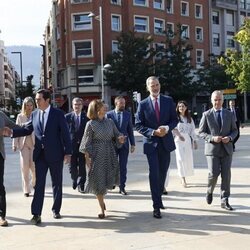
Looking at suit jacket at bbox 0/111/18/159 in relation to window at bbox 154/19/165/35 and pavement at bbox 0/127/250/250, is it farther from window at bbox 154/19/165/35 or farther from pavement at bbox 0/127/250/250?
window at bbox 154/19/165/35

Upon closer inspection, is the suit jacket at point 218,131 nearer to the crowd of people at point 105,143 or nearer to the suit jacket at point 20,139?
the crowd of people at point 105,143

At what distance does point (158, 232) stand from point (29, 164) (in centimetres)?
438

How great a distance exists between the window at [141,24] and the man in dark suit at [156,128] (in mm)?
46116

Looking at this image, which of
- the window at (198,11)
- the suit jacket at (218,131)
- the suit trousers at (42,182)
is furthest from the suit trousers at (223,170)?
the window at (198,11)

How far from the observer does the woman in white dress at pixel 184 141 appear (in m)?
10.8

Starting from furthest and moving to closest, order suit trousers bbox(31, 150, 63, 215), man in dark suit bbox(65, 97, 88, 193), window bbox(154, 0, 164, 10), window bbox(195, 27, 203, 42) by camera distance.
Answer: window bbox(195, 27, 203, 42) < window bbox(154, 0, 164, 10) < man in dark suit bbox(65, 97, 88, 193) < suit trousers bbox(31, 150, 63, 215)

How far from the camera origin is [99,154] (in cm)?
767

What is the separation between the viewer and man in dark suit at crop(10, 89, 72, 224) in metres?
7.46

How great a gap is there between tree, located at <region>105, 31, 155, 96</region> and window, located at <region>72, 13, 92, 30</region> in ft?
14.7

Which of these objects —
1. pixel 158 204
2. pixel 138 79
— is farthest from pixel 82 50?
pixel 158 204

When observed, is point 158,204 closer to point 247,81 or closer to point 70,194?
point 70,194

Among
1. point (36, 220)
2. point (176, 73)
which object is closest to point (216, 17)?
point (176, 73)

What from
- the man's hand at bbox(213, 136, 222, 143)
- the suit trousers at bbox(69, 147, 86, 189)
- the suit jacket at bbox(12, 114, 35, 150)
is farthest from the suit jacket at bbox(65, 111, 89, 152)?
the man's hand at bbox(213, 136, 222, 143)

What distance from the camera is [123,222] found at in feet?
23.8
